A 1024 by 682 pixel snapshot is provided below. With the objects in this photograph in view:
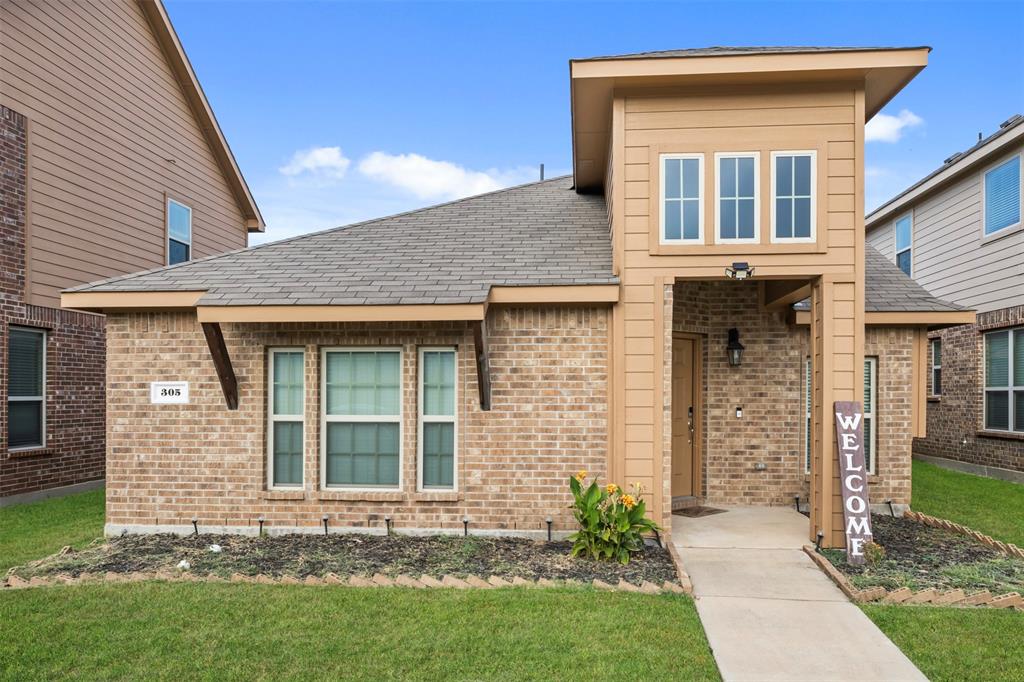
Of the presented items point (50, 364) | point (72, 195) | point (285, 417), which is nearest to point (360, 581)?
point (285, 417)

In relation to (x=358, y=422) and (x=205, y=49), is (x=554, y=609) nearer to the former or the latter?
(x=358, y=422)

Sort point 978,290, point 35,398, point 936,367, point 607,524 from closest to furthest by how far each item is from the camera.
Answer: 1. point 607,524
2. point 35,398
3. point 978,290
4. point 936,367

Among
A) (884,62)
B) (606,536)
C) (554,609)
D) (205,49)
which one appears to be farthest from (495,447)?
(205,49)

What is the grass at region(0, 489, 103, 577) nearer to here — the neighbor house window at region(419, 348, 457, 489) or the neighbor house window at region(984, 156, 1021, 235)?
the neighbor house window at region(419, 348, 457, 489)

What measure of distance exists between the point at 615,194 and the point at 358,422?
3799 millimetres

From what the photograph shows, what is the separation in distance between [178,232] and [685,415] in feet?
35.3

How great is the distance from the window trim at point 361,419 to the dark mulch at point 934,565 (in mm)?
4491

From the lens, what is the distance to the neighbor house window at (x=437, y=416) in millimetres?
7094

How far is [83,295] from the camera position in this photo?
7.02 m

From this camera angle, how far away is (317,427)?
23.4 feet

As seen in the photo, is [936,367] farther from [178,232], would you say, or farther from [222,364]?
[178,232]

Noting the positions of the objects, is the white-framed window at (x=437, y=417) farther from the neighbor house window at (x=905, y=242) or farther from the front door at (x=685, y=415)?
the neighbor house window at (x=905, y=242)

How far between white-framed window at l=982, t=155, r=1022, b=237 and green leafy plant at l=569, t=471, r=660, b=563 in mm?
9810

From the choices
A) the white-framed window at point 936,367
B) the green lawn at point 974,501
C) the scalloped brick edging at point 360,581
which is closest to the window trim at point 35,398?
the scalloped brick edging at point 360,581
